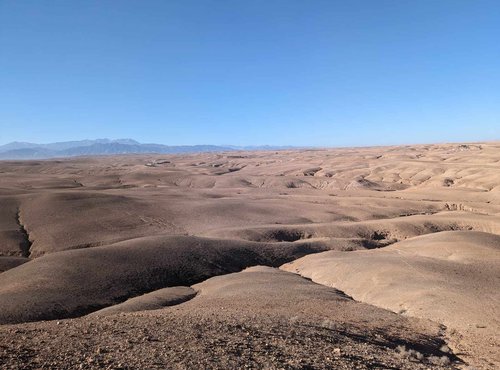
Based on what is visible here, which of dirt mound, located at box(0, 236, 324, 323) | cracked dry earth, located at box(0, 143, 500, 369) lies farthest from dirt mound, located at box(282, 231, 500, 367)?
dirt mound, located at box(0, 236, 324, 323)

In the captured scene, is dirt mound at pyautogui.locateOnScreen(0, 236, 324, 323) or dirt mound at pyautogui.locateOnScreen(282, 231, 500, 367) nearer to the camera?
dirt mound at pyautogui.locateOnScreen(282, 231, 500, 367)

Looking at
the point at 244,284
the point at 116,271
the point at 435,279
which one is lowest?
the point at 244,284

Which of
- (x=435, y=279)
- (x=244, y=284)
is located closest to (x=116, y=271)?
(x=244, y=284)

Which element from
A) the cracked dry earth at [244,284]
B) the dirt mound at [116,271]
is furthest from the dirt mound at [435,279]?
the dirt mound at [116,271]

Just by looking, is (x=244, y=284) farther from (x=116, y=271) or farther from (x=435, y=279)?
(x=435, y=279)

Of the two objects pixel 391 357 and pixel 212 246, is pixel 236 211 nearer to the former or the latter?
pixel 212 246

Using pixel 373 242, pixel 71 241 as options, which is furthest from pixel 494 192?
pixel 71 241

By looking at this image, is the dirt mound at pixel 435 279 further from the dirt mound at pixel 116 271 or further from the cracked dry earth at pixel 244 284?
the dirt mound at pixel 116 271

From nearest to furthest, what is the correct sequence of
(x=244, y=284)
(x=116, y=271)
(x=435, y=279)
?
1. (x=435, y=279)
2. (x=244, y=284)
3. (x=116, y=271)

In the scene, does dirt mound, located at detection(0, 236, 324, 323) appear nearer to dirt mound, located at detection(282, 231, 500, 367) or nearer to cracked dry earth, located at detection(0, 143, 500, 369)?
cracked dry earth, located at detection(0, 143, 500, 369)
